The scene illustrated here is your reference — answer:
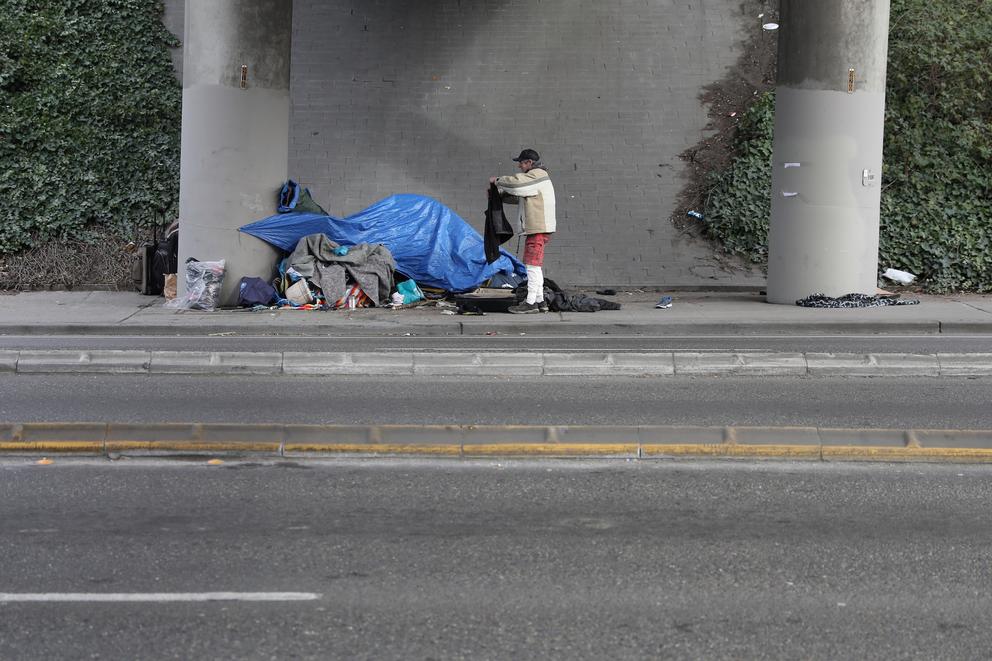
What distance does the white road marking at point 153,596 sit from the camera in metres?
4.95

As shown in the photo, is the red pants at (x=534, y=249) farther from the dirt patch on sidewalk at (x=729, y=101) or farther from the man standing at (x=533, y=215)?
the dirt patch on sidewalk at (x=729, y=101)

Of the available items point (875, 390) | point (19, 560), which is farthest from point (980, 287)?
point (19, 560)

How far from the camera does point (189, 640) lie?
455 centimetres

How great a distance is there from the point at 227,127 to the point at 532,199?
4.23 m

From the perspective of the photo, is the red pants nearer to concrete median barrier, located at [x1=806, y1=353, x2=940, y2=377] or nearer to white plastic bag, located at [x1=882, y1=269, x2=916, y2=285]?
concrete median barrier, located at [x1=806, y1=353, x2=940, y2=377]

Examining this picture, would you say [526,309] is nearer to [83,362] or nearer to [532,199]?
[532,199]

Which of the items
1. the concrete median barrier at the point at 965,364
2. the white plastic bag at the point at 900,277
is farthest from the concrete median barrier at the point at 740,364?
the white plastic bag at the point at 900,277

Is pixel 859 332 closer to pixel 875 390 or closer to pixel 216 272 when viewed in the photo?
pixel 875 390

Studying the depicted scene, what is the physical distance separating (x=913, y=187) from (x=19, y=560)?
17.6 m

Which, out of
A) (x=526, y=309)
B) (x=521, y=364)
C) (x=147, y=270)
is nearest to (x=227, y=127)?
(x=147, y=270)

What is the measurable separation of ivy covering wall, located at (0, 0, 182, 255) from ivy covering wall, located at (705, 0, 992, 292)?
9836 millimetres

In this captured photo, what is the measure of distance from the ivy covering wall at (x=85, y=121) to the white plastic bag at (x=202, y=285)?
5.21m

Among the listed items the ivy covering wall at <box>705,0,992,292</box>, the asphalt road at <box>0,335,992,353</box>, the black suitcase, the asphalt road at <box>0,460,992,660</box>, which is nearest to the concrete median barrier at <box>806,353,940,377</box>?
the asphalt road at <box>0,335,992,353</box>

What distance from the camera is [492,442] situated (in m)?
7.38
